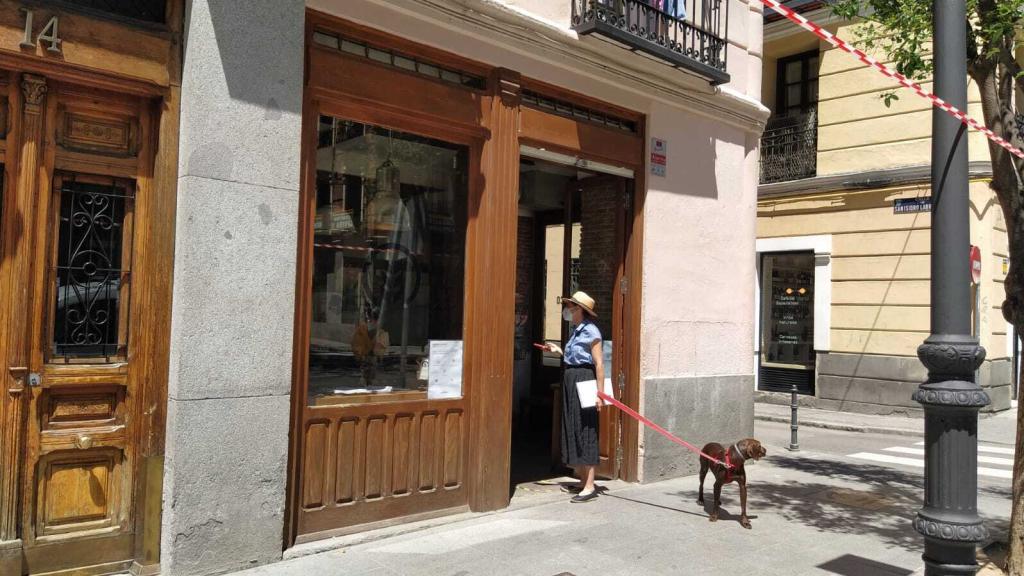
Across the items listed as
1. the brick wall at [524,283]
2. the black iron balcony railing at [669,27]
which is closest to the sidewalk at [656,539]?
the brick wall at [524,283]

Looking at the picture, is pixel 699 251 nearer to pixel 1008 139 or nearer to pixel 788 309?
pixel 1008 139

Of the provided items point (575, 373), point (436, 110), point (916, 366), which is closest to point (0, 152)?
point (436, 110)

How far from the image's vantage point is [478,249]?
22.3 ft

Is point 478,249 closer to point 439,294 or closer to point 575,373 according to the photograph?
point 439,294

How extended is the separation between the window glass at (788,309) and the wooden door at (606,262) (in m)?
10.1

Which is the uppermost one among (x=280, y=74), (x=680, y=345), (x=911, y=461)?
(x=280, y=74)

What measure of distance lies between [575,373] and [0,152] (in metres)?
5.01

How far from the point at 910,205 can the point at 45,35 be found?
1507 centimetres

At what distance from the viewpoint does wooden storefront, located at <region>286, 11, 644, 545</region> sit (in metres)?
5.82

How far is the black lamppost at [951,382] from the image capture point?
152 inches

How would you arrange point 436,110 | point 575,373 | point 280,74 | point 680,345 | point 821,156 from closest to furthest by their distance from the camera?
1. point 280,74
2. point 436,110
3. point 575,373
4. point 680,345
5. point 821,156

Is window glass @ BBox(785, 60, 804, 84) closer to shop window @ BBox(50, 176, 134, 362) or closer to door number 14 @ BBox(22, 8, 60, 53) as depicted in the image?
shop window @ BBox(50, 176, 134, 362)

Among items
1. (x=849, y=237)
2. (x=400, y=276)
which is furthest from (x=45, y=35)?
(x=849, y=237)

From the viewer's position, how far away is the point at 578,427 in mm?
7473
